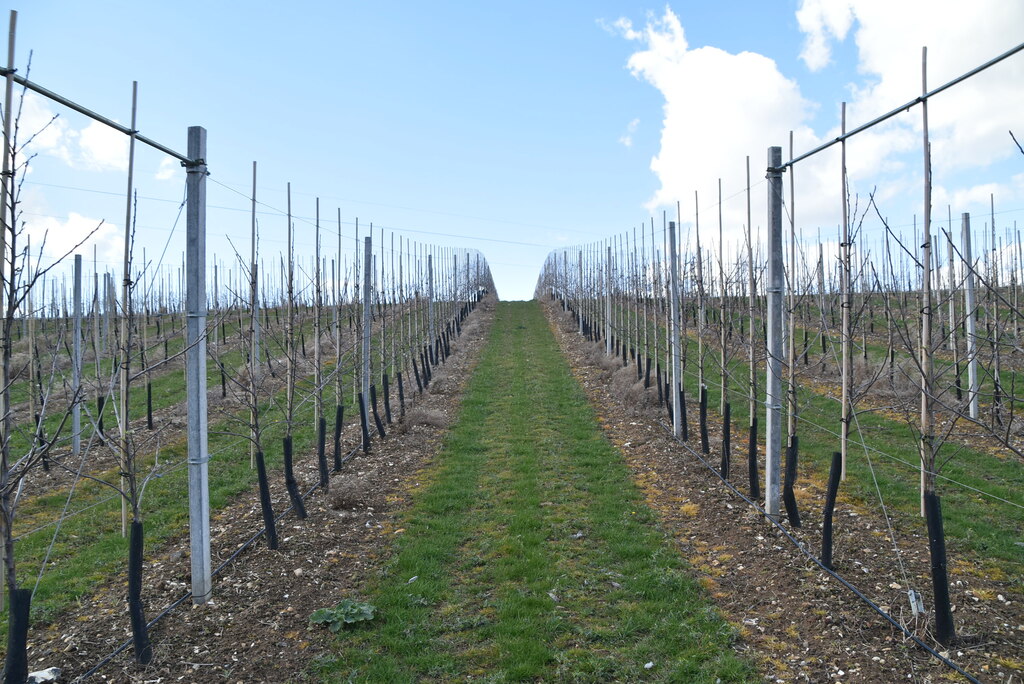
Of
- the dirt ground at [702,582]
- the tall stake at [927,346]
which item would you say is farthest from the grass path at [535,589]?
the tall stake at [927,346]

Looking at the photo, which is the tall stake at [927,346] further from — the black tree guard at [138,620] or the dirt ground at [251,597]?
the black tree guard at [138,620]

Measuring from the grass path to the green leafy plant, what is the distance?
0.10 metres

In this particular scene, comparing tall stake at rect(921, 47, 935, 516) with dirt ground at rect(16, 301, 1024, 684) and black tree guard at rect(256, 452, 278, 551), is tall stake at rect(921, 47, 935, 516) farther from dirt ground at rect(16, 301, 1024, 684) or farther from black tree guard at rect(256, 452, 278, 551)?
black tree guard at rect(256, 452, 278, 551)

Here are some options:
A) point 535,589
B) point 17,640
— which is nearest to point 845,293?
point 535,589

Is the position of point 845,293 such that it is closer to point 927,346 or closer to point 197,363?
point 927,346

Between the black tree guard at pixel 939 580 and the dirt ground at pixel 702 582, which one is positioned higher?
the black tree guard at pixel 939 580

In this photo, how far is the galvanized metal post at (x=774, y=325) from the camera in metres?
6.54

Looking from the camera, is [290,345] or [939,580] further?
[290,345]

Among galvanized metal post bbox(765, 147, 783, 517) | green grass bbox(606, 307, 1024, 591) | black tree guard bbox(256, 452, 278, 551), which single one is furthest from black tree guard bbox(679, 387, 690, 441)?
black tree guard bbox(256, 452, 278, 551)

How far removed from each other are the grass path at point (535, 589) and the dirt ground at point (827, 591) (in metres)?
0.29

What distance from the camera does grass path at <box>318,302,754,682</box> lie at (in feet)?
14.4

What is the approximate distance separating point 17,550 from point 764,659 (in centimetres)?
767

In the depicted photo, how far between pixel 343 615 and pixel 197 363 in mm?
A: 2282

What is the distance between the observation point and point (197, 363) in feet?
17.2
